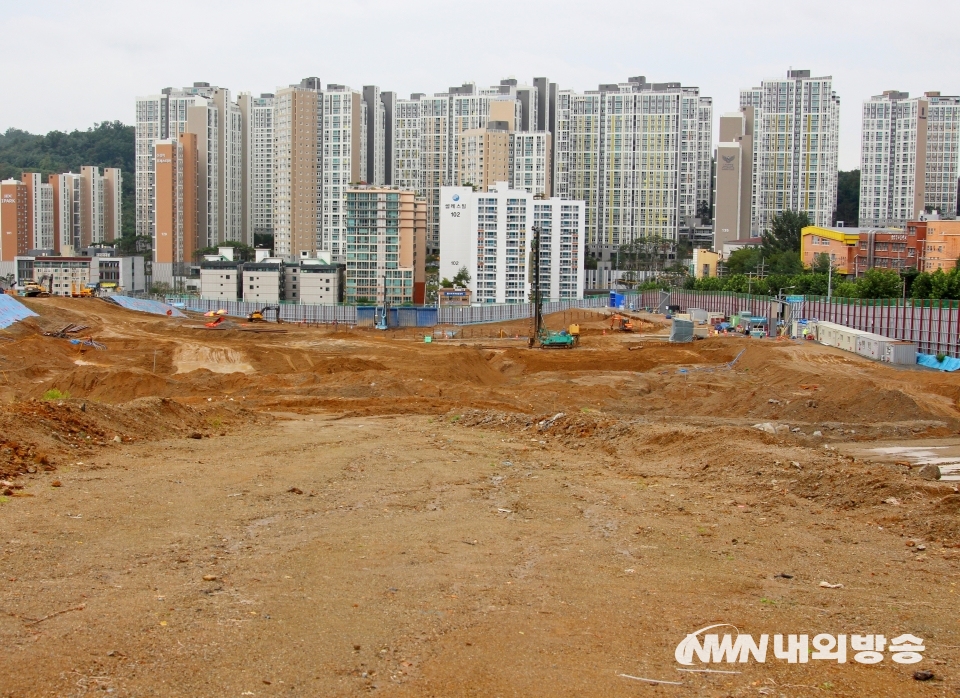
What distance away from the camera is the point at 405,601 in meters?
10.8

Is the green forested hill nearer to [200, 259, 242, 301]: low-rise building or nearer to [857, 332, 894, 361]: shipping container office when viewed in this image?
[200, 259, 242, 301]: low-rise building

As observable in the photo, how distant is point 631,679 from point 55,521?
318 inches

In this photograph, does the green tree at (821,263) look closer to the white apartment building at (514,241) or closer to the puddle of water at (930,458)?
the white apartment building at (514,241)

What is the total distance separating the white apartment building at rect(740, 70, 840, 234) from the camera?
459ft

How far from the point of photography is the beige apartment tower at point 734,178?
466ft

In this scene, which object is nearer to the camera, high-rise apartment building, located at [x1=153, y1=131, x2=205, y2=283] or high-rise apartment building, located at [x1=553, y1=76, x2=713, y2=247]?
high-rise apartment building, located at [x1=153, y1=131, x2=205, y2=283]

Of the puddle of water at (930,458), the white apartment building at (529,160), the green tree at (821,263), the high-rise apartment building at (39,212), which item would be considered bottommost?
the puddle of water at (930,458)

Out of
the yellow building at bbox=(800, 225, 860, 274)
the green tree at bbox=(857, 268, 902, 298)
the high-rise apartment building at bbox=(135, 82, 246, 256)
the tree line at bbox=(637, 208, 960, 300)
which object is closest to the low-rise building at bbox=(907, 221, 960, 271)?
the tree line at bbox=(637, 208, 960, 300)

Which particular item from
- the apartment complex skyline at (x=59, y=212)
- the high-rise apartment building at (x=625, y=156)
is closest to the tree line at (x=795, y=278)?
the high-rise apartment building at (x=625, y=156)

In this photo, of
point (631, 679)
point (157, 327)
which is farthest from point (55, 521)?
point (157, 327)

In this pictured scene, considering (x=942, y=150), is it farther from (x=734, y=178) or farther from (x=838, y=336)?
(x=838, y=336)

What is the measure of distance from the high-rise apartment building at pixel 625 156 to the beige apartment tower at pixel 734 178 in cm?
543

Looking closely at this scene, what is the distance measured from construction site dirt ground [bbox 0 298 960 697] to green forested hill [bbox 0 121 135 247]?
167 m

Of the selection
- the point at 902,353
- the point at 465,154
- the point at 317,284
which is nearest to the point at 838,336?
the point at 902,353
